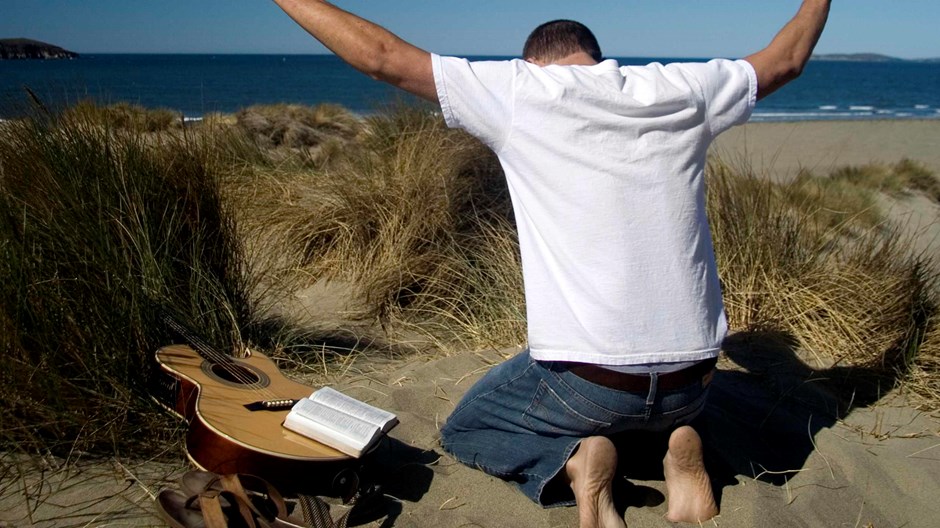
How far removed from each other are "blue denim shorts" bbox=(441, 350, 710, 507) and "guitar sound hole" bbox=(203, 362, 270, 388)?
669mm

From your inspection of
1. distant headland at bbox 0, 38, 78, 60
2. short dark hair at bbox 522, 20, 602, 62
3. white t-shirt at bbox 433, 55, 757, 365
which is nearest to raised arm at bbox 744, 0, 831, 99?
white t-shirt at bbox 433, 55, 757, 365

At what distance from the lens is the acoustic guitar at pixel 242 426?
224cm

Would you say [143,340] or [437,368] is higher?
[143,340]

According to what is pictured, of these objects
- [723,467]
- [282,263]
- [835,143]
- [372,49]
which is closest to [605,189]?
[372,49]

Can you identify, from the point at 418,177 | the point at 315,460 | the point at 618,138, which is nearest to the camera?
the point at 618,138

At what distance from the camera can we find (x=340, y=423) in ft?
7.79

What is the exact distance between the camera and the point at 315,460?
2.27 meters

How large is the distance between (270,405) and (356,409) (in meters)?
0.28

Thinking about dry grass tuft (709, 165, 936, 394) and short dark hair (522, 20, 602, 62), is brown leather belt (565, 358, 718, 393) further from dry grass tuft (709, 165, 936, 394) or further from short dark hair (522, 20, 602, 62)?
dry grass tuft (709, 165, 936, 394)

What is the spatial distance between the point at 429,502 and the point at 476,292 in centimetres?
191

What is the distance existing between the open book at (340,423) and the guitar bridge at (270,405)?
78mm

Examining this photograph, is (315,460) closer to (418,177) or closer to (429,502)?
(429,502)

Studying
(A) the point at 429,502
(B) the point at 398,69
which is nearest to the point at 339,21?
(B) the point at 398,69

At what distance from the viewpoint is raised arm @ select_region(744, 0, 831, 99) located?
231 centimetres
